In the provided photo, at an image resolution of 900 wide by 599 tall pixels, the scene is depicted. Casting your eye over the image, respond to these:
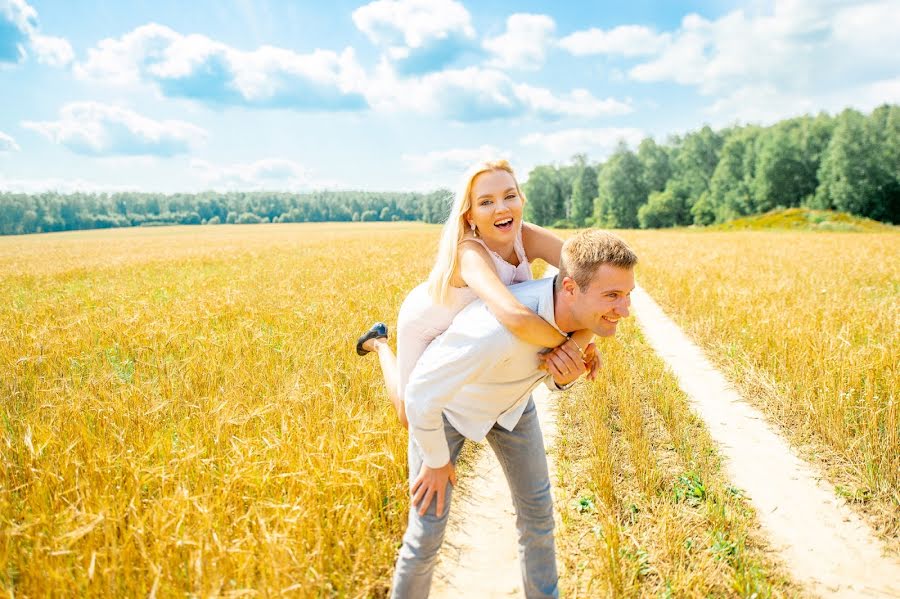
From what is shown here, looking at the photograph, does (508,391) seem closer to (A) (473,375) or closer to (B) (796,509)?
(A) (473,375)

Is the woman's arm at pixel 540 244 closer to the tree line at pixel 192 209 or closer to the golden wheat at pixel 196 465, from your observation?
the golden wheat at pixel 196 465

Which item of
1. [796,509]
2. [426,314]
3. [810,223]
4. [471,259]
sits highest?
[471,259]

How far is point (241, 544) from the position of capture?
2477mm

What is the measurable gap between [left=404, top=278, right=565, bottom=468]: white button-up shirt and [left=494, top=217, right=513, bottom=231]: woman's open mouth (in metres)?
0.31

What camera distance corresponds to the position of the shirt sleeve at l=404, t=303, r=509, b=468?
1904 millimetres

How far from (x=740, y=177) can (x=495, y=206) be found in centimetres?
8979

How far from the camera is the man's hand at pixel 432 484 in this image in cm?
208

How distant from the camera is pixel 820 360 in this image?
5.05 meters

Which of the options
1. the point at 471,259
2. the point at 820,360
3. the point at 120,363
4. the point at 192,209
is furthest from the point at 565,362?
the point at 192,209

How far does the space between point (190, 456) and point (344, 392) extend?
1728 mm

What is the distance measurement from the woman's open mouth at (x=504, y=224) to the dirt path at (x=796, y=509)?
2418mm

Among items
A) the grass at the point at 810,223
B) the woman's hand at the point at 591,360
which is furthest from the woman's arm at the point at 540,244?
the grass at the point at 810,223

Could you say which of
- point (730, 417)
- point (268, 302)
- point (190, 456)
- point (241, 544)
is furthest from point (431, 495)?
point (268, 302)

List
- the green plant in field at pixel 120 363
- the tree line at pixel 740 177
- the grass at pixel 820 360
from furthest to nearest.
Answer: the tree line at pixel 740 177 → the green plant in field at pixel 120 363 → the grass at pixel 820 360
